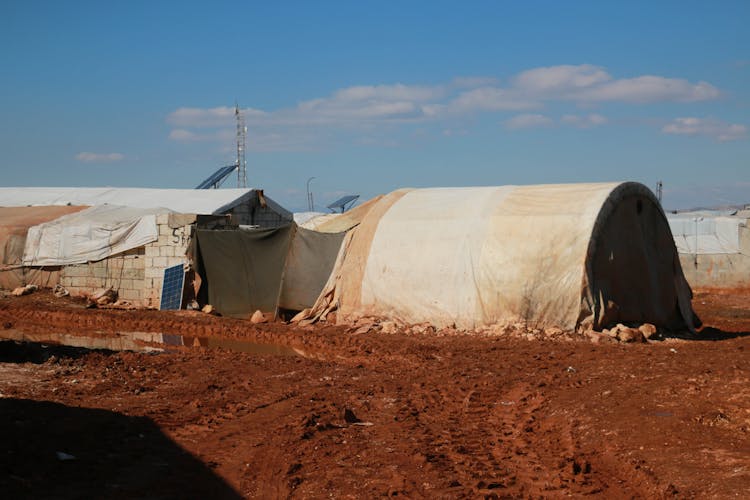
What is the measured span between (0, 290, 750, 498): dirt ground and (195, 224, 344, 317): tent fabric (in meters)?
4.47

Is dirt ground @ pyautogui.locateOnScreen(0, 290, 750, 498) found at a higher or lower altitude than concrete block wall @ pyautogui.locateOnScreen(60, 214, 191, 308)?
lower

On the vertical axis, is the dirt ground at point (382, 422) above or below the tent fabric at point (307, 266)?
below

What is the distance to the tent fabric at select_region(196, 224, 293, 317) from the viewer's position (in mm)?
18672

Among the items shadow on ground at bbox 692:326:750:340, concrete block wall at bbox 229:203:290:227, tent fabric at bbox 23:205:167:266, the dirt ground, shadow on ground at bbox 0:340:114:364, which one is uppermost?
concrete block wall at bbox 229:203:290:227

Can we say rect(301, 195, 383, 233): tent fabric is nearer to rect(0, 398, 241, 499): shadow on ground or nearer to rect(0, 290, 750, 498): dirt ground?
rect(0, 290, 750, 498): dirt ground

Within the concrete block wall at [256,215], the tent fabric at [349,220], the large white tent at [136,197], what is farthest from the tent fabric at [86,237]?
the tent fabric at [349,220]

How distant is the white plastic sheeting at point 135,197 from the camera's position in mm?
26422

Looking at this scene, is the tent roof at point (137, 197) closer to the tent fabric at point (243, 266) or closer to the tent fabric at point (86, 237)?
the tent fabric at point (86, 237)

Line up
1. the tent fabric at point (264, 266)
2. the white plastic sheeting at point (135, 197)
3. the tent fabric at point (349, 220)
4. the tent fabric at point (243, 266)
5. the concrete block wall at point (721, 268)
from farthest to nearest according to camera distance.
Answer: the concrete block wall at point (721, 268) → the white plastic sheeting at point (135, 197) → the tent fabric at point (243, 266) → the tent fabric at point (349, 220) → the tent fabric at point (264, 266)

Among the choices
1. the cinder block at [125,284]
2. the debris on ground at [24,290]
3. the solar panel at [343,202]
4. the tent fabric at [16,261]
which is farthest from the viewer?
the solar panel at [343,202]

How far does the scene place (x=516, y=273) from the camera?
15.0 m

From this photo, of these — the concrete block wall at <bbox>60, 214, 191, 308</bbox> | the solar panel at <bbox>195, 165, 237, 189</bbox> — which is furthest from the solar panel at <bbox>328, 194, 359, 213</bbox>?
the concrete block wall at <bbox>60, 214, 191, 308</bbox>

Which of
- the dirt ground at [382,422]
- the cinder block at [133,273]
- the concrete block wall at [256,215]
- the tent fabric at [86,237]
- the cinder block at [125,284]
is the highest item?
the concrete block wall at [256,215]

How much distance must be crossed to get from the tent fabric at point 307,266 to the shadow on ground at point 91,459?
9996 millimetres
